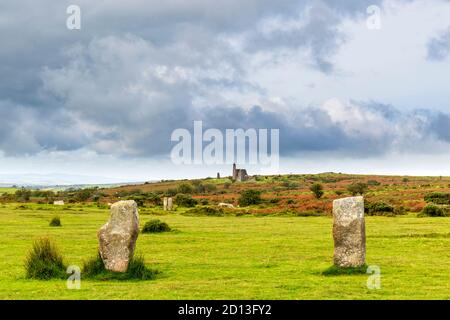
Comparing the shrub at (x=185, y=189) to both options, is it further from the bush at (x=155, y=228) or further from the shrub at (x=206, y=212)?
the bush at (x=155, y=228)

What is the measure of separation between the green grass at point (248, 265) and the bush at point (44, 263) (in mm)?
602

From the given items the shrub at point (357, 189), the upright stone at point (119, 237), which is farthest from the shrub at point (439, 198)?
the upright stone at point (119, 237)

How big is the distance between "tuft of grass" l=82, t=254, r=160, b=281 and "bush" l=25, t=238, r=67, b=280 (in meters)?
0.90

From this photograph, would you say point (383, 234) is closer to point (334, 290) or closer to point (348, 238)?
point (348, 238)

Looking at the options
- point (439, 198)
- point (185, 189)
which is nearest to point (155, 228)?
point (439, 198)

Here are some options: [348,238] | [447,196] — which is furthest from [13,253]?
[447,196]

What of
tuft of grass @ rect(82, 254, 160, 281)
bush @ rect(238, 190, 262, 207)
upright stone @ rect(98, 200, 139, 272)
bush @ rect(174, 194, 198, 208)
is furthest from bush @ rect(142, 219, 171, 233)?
bush @ rect(238, 190, 262, 207)

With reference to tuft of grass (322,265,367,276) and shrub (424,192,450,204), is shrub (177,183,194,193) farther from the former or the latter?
tuft of grass (322,265,367,276)

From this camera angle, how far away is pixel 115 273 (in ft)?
70.8

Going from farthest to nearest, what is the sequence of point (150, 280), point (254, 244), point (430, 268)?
point (254, 244) < point (430, 268) < point (150, 280)

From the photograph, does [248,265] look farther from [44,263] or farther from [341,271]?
[44,263]

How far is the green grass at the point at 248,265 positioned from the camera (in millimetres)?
18469
